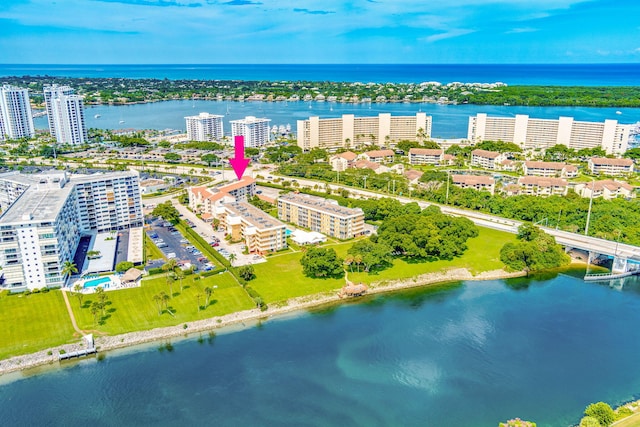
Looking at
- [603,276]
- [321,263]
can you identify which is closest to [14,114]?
[321,263]

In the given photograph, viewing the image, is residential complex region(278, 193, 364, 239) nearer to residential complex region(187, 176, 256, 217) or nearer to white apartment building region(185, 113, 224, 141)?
residential complex region(187, 176, 256, 217)

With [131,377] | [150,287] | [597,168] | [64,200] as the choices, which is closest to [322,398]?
[131,377]

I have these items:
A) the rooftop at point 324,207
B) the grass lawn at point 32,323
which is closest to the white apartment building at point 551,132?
the rooftop at point 324,207

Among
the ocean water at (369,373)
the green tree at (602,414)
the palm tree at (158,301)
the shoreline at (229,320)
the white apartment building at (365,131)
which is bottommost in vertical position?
the ocean water at (369,373)

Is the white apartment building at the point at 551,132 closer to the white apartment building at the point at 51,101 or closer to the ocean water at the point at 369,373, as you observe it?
the ocean water at the point at 369,373

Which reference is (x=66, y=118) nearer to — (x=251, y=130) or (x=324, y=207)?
(x=251, y=130)
